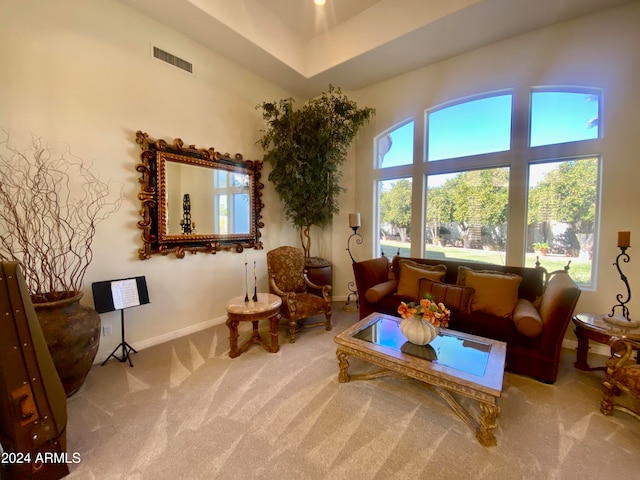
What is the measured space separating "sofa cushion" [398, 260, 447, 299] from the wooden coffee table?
703mm

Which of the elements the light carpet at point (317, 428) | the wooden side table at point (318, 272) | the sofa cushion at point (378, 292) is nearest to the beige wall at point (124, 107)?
the light carpet at point (317, 428)

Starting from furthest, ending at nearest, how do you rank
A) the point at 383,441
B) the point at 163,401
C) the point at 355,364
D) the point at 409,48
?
the point at 409,48, the point at 355,364, the point at 163,401, the point at 383,441

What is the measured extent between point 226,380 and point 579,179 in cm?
427

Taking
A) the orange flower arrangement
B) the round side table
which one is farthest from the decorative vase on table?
the round side table

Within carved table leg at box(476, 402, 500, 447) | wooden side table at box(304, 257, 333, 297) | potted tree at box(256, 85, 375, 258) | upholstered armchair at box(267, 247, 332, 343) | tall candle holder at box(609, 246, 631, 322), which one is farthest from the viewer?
wooden side table at box(304, 257, 333, 297)

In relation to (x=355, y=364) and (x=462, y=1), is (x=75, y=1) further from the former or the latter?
(x=355, y=364)

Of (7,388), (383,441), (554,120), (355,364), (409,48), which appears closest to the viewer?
(7,388)

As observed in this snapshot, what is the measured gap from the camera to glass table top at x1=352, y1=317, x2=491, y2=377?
1.88 metres

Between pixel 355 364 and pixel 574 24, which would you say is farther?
pixel 574 24

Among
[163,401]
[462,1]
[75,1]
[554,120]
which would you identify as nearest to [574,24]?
[554,120]

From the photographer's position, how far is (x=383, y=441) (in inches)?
65.2

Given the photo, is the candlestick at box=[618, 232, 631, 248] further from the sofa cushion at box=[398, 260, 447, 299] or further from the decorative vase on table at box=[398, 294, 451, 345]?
the decorative vase on table at box=[398, 294, 451, 345]

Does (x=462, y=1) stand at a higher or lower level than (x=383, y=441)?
higher

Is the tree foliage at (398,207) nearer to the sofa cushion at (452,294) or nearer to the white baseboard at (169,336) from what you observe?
the sofa cushion at (452,294)
